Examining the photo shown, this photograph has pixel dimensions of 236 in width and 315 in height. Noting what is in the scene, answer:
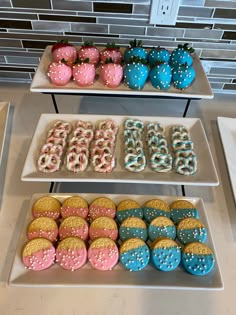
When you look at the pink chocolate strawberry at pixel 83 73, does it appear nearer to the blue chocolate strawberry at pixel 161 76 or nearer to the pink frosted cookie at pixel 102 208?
the blue chocolate strawberry at pixel 161 76

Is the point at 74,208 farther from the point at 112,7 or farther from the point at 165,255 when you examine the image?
the point at 112,7

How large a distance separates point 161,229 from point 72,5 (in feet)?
1.99

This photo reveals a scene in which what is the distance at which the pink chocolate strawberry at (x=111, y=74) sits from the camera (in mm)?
691

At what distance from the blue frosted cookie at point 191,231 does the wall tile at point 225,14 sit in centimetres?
54

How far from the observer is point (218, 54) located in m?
0.87

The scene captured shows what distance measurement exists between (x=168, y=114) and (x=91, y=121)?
0.89ft

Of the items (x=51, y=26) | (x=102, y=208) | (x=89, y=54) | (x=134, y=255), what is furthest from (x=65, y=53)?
(x=134, y=255)

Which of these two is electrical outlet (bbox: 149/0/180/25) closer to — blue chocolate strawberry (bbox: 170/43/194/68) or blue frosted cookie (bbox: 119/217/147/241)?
blue chocolate strawberry (bbox: 170/43/194/68)

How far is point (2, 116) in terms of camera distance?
0.82 m

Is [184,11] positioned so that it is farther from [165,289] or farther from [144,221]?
[165,289]

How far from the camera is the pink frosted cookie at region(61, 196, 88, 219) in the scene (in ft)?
2.01

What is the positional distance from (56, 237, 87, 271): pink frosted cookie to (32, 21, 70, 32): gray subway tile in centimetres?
58

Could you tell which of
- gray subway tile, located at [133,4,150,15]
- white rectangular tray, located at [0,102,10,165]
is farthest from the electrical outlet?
white rectangular tray, located at [0,102,10,165]

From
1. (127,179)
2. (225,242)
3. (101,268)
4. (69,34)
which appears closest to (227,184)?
(225,242)
